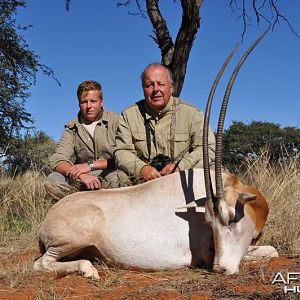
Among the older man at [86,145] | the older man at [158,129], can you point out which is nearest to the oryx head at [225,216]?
the older man at [158,129]

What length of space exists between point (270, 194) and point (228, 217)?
6.65 feet

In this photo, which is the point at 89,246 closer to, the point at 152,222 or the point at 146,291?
the point at 152,222

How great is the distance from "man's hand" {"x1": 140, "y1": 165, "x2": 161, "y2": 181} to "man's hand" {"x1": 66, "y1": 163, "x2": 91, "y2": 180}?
891 mm

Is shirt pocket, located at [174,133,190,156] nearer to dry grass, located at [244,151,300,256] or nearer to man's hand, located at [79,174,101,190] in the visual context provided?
man's hand, located at [79,174,101,190]

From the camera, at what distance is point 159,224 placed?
341cm

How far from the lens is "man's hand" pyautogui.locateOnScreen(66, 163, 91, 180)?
4.86 m

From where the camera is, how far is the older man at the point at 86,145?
5016 millimetres

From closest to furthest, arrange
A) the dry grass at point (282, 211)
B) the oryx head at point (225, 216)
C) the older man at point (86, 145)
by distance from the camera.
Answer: the oryx head at point (225, 216), the dry grass at point (282, 211), the older man at point (86, 145)

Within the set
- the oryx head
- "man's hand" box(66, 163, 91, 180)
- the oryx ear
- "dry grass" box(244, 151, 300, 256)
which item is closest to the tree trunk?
"dry grass" box(244, 151, 300, 256)

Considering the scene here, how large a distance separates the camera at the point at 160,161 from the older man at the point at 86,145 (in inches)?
26.7

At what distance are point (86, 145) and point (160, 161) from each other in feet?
3.72

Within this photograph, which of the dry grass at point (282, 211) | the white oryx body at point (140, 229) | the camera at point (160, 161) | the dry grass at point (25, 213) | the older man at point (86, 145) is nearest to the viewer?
the white oryx body at point (140, 229)

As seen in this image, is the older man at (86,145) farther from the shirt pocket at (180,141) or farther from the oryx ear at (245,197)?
the oryx ear at (245,197)

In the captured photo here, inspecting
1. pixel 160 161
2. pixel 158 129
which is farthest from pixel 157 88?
pixel 160 161
